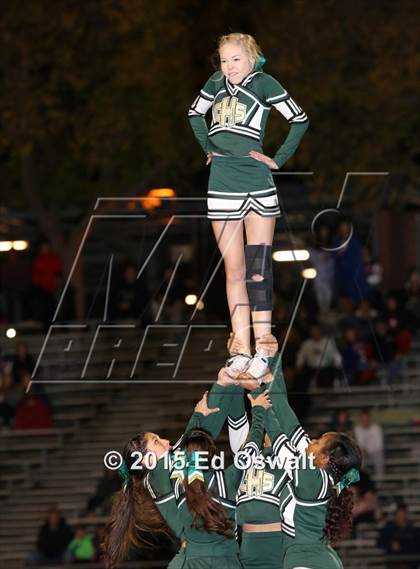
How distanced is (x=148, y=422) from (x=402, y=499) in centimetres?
325

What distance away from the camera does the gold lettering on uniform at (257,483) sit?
44.4ft

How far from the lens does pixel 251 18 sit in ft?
94.2

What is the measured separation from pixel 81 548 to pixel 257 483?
405 inches

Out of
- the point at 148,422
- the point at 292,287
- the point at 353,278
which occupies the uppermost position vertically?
the point at 148,422

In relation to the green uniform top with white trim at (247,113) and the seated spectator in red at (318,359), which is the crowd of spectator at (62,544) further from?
the green uniform top with white trim at (247,113)

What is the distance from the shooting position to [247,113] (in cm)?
1330

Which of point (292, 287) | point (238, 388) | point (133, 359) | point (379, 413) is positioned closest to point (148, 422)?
point (379, 413)

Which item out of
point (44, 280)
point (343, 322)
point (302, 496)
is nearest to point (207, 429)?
point (302, 496)

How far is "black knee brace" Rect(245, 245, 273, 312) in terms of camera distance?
1356 cm

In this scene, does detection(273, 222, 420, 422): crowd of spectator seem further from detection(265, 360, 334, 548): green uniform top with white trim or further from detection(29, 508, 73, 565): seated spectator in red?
detection(29, 508, 73, 565): seated spectator in red

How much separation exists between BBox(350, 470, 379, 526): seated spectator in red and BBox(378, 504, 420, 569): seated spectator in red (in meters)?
0.28

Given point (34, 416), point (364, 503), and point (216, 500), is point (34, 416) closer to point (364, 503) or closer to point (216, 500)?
point (364, 503)

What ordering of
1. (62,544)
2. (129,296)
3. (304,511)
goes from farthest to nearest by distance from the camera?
(62,544) < (129,296) < (304,511)

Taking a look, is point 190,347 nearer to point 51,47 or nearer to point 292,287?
point 292,287
